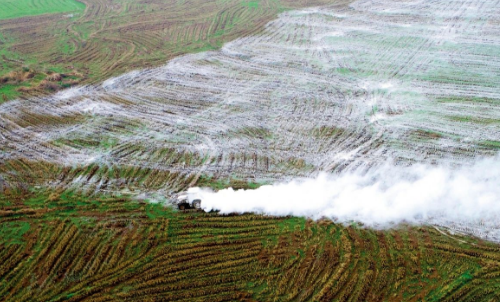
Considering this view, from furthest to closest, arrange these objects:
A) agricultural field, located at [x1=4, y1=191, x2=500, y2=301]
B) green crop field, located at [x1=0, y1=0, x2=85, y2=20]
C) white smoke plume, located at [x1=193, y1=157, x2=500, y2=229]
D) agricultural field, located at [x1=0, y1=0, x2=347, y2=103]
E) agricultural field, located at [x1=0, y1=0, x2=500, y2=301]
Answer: green crop field, located at [x1=0, y1=0, x2=85, y2=20], agricultural field, located at [x1=0, y1=0, x2=347, y2=103], white smoke plume, located at [x1=193, y1=157, x2=500, y2=229], agricultural field, located at [x1=0, y1=0, x2=500, y2=301], agricultural field, located at [x1=4, y1=191, x2=500, y2=301]

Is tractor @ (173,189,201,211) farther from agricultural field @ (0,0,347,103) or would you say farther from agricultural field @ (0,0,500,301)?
agricultural field @ (0,0,347,103)

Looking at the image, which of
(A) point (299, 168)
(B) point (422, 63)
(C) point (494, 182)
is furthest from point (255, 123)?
(B) point (422, 63)

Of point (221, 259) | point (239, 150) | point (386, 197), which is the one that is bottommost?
point (221, 259)

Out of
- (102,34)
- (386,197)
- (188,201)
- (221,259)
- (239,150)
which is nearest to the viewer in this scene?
(221,259)

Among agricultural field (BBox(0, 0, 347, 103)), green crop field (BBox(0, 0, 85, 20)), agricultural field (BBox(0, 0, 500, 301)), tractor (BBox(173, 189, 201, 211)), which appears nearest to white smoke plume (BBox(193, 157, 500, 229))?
agricultural field (BBox(0, 0, 500, 301))

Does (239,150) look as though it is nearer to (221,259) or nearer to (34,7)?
(221,259)

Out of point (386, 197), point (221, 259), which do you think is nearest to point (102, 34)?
point (221, 259)

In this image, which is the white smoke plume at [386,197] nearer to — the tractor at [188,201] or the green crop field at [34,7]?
the tractor at [188,201]
